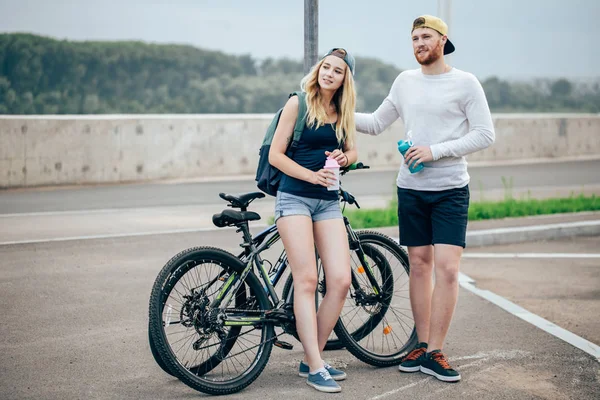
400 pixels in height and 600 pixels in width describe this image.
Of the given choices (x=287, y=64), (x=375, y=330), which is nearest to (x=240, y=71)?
(x=287, y=64)

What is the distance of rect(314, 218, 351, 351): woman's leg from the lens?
5387mm

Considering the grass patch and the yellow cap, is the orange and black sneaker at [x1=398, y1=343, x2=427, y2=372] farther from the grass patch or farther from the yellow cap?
the grass patch

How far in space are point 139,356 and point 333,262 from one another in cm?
147

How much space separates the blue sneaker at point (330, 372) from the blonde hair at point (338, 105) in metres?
1.28

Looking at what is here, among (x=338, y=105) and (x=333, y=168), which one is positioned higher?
(x=338, y=105)

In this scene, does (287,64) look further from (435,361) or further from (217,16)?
(435,361)

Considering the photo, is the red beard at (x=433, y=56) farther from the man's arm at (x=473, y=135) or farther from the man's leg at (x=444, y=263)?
the man's leg at (x=444, y=263)

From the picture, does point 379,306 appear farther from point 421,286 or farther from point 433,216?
point 433,216

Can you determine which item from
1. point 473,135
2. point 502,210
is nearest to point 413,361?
point 473,135

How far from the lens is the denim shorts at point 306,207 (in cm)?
533

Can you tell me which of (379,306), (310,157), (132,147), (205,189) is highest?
(310,157)

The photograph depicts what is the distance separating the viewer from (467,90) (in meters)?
5.51

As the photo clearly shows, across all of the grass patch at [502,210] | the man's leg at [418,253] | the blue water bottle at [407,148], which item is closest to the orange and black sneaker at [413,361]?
the man's leg at [418,253]

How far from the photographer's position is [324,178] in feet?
17.1
